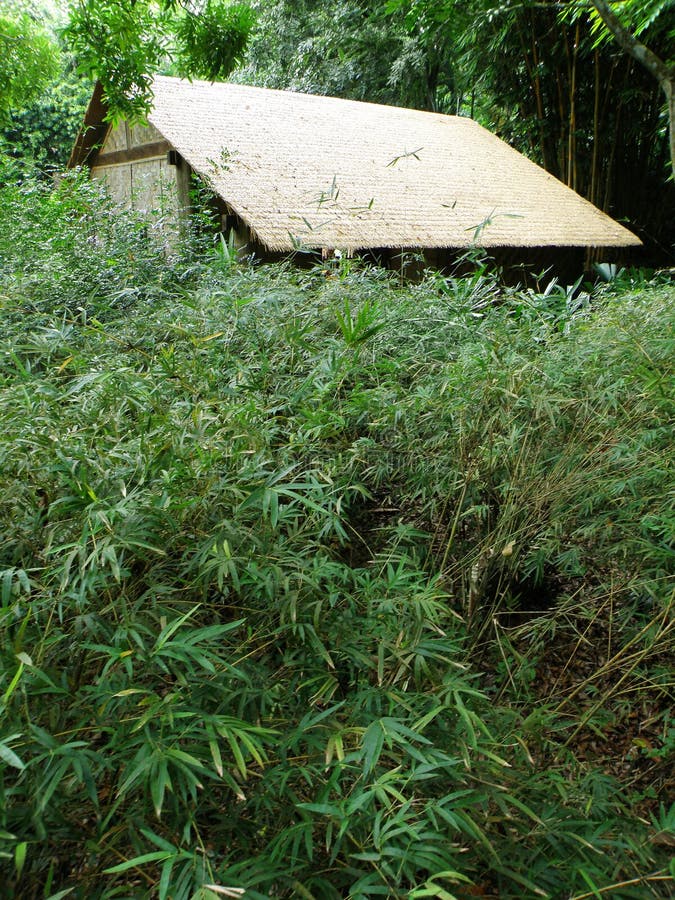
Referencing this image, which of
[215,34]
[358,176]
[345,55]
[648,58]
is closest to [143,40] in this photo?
[215,34]

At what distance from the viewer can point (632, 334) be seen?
2.41m

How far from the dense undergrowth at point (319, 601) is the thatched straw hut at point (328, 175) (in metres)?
2.79

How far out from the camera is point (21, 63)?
6.04 m

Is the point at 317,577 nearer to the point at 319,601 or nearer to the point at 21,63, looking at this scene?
the point at 319,601

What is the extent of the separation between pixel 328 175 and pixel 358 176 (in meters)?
0.39

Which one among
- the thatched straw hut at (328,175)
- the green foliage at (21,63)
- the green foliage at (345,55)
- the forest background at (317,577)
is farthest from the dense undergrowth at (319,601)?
the green foliage at (345,55)

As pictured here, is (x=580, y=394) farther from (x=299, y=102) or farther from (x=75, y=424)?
(x=299, y=102)

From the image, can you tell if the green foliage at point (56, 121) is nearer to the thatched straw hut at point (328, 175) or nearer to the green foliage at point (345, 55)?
the green foliage at point (345, 55)

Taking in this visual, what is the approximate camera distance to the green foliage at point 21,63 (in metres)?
5.34

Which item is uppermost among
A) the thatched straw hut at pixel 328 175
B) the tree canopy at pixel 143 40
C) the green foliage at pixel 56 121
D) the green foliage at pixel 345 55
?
the green foliage at pixel 345 55

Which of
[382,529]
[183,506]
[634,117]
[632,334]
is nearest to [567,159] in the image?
[634,117]

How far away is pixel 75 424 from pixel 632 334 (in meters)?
1.84

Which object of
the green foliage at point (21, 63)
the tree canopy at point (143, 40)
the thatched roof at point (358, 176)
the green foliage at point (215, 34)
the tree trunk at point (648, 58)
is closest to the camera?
the tree trunk at point (648, 58)

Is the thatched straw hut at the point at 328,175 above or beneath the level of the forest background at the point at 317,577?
above
